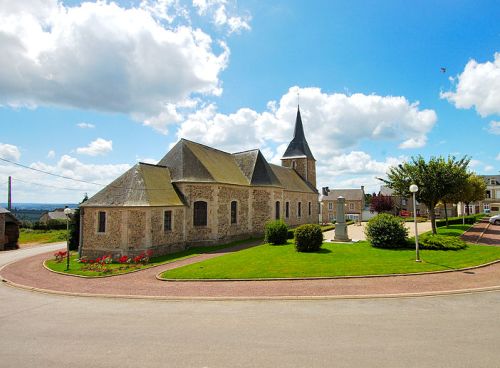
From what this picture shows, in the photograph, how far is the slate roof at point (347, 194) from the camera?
61406 mm

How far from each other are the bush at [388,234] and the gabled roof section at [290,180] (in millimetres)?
16706

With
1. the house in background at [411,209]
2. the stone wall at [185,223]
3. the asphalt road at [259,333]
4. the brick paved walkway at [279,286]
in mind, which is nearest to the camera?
the asphalt road at [259,333]

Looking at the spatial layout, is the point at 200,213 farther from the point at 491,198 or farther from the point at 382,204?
the point at 491,198

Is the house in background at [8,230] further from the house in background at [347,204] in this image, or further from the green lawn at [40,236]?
the house in background at [347,204]

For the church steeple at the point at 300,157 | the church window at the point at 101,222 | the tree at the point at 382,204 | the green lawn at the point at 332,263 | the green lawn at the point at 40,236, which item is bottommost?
the green lawn at the point at 40,236

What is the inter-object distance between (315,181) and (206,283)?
35.7m

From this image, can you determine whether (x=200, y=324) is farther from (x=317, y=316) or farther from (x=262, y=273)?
(x=262, y=273)

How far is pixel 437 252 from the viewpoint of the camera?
17312 mm

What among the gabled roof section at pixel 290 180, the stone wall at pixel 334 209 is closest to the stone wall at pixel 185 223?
the gabled roof section at pixel 290 180

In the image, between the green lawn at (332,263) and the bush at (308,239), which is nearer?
the green lawn at (332,263)

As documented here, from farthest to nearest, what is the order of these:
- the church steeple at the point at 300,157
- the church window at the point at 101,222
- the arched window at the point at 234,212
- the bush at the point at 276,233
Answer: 1. the church steeple at the point at 300,157
2. the arched window at the point at 234,212
3. the bush at the point at 276,233
4. the church window at the point at 101,222

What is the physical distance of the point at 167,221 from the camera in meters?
22.0

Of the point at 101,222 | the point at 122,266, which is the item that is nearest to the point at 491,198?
the point at 122,266

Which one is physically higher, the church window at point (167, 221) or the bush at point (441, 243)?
the church window at point (167, 221)
